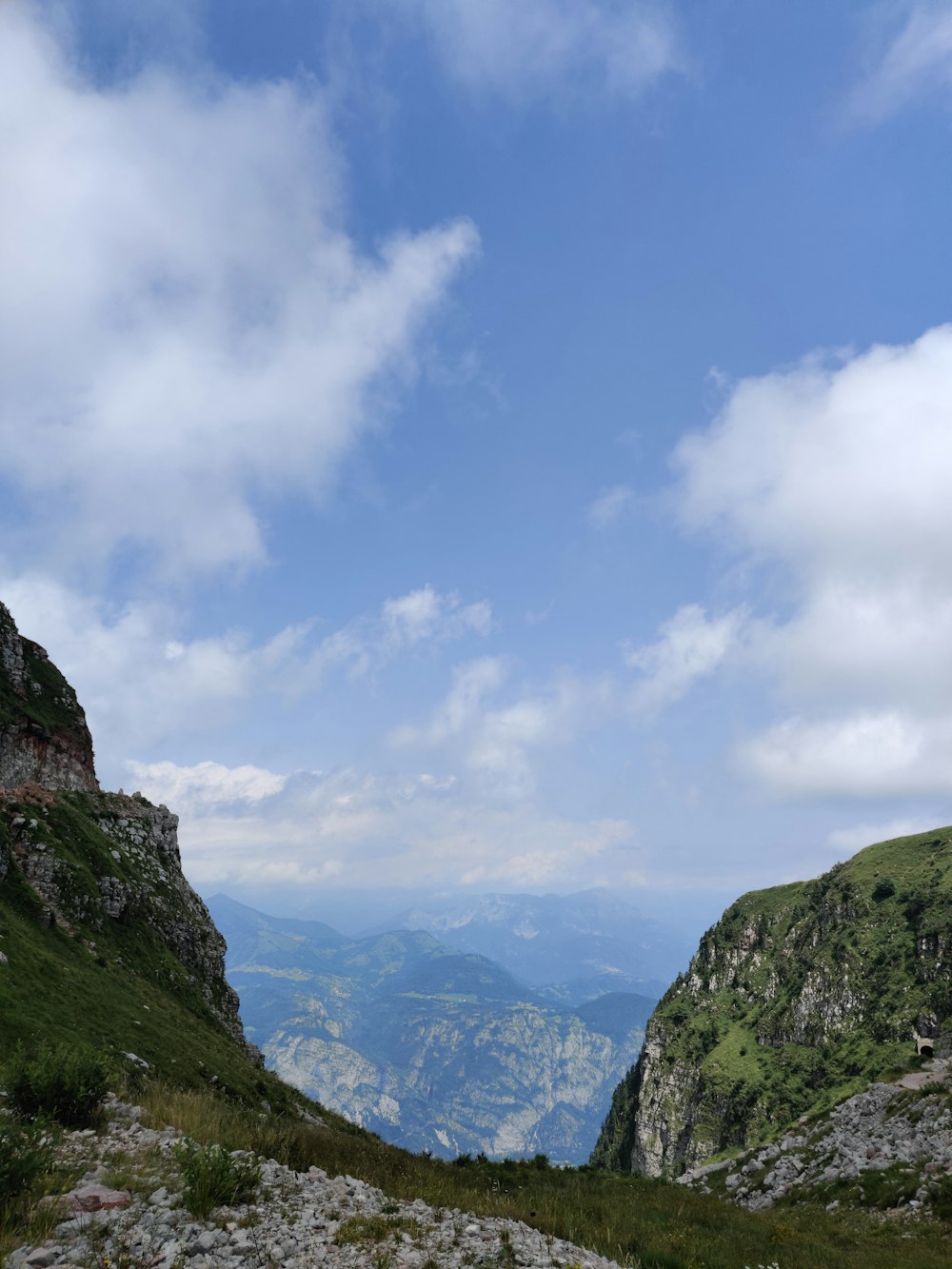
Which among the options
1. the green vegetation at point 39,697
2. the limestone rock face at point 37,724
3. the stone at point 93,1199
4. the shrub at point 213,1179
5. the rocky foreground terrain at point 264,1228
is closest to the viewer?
the rocky foreground terrain at point 264,1228

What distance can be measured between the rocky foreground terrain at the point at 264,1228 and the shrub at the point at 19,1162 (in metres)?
0.78

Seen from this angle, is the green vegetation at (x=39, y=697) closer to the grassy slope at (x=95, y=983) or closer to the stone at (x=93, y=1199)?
the grassy slope at (x=95, y=983)

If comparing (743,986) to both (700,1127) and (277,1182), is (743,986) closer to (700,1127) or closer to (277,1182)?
(700,1127)

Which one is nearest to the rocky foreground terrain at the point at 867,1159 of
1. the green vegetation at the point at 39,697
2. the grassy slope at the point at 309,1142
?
the grassy slope at the point at 309,1142

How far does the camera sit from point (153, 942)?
62.1 meters

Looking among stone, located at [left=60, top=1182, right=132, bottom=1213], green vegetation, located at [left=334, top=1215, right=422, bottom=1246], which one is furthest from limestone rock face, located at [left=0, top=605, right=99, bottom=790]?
green vegetation, located at [left=334, top=1215, right=422, bottom=1246]

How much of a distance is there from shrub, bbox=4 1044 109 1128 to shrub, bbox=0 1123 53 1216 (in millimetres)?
2883

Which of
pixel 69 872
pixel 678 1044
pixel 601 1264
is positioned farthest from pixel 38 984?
pixel 678 1044

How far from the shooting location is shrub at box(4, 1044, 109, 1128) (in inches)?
606

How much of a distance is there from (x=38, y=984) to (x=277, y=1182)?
111 ft

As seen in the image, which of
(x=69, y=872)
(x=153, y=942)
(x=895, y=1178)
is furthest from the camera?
(x=153, y=942)

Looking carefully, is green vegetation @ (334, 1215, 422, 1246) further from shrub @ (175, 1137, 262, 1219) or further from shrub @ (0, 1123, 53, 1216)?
shrub @ (0, 1123, 53, 1216)

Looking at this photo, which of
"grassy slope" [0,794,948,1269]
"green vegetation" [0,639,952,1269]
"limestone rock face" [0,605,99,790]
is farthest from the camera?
"limestone rock face" [0,605,99,790]

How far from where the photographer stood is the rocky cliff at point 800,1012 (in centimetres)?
12412
